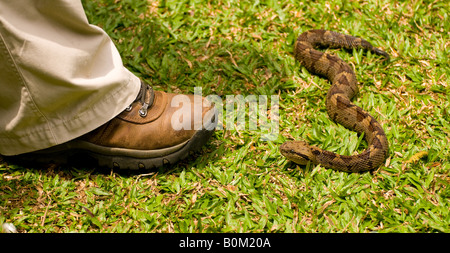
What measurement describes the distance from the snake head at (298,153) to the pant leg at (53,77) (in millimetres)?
1455

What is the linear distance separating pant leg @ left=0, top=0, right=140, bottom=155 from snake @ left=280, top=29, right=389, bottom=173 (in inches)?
66.8

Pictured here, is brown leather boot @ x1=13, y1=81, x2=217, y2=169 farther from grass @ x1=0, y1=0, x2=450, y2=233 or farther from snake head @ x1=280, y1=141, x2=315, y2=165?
snake head @ x1=280, y1=141, x2=315, y2=165

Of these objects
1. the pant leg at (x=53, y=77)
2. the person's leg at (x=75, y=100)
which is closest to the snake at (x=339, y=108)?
the person's leg at (x=75, y=100)

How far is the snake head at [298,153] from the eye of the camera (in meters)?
3.77

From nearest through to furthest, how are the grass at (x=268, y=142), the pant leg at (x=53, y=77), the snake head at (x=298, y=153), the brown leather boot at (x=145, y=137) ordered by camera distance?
the pant leg at (x=53, y=77) → the grass at (x=268, y=142) → the brown leather boot at (x=145, y=137) → the snake head at (x=298, y=153)

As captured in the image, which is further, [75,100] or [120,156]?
[120,156]

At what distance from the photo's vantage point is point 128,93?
343 cm

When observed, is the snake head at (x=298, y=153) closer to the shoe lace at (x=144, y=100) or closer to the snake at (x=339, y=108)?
the snake at (x=339, y=108)

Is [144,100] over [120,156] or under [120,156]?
over

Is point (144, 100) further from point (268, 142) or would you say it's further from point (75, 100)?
point (268, 142)

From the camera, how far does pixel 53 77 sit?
2.93 metres

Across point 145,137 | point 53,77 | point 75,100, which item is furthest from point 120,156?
point 53,77

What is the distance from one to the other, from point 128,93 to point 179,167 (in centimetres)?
87

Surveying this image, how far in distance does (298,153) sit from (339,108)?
2.84ft
